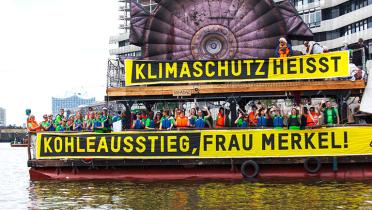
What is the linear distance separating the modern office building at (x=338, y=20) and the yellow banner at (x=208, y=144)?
154 ft

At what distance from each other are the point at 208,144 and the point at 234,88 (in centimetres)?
231

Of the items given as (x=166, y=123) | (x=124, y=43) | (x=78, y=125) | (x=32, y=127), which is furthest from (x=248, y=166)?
(x=124, y=43)

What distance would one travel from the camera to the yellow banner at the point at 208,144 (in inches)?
853

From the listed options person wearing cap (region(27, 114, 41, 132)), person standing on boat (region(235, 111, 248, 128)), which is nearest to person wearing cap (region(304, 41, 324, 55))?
person standing on boat (region(235, 111, 248, 128))

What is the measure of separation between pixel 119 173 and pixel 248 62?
6.27 m

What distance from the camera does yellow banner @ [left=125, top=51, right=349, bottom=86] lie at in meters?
22.7

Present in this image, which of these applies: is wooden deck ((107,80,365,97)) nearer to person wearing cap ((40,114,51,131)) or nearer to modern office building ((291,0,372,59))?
person wearing cap ((40,114,51,131))

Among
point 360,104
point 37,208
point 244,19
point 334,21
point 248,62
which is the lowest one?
point 37,208

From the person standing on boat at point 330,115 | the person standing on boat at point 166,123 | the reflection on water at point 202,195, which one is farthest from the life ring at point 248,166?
the person standing on boat at point 166,123

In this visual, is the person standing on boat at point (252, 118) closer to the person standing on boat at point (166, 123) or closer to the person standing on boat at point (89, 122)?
the person standing on boat at point (166, 123)

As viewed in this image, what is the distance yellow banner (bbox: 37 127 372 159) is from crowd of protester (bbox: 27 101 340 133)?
400mm

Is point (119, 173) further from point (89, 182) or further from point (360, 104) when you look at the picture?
point (360, 104)

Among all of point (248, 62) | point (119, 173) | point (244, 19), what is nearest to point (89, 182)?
point (119, 173)

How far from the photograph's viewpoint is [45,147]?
23.4 m
